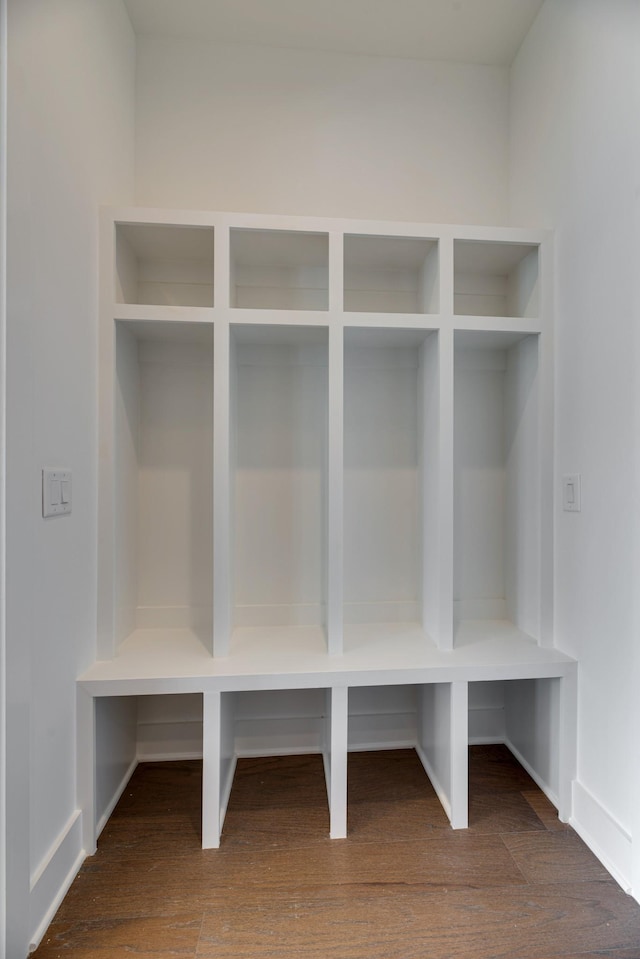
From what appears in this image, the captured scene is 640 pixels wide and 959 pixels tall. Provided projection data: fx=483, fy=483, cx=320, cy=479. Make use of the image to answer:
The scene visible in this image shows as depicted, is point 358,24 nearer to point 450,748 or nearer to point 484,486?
point 484,486

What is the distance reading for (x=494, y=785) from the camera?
1654 mm

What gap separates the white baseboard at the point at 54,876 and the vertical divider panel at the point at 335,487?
2.73 feet

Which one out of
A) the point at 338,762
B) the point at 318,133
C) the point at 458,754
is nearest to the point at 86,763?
the point at 338,762

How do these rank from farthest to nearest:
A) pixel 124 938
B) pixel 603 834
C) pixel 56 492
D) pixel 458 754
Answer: pixel 458 754, pixel 603 834, pixel 56 492, pixel 124 938

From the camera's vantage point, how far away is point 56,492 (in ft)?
3.97

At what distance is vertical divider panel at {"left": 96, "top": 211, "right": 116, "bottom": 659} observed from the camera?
149 centimetres

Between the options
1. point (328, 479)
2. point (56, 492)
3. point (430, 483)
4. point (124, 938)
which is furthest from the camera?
point (430, 483)

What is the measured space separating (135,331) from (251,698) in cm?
141

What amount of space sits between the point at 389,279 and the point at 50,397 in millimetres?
1293

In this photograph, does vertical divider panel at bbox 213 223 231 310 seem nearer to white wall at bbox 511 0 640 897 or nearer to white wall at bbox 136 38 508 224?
white wall at bbox 136 38 508 224

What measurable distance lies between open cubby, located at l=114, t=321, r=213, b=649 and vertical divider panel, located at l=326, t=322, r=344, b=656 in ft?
1.74

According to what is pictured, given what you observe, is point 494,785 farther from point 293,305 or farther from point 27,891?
point 293,305

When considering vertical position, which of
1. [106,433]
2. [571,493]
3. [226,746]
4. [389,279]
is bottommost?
[226,746]

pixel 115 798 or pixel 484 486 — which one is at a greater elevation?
pixel 484 486
